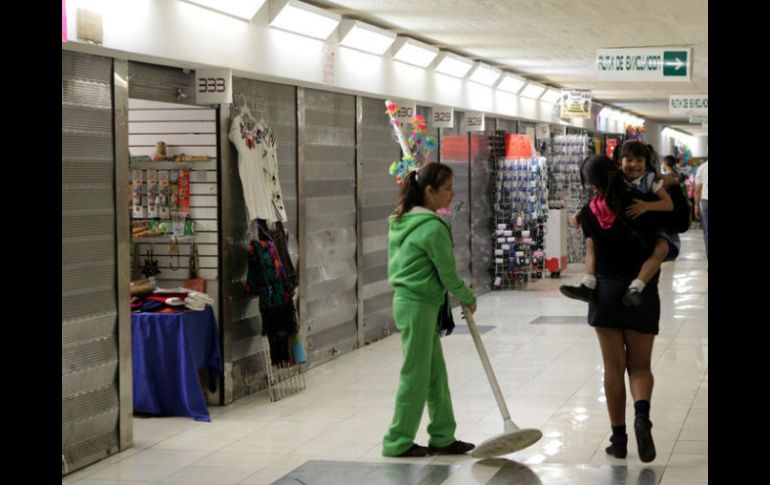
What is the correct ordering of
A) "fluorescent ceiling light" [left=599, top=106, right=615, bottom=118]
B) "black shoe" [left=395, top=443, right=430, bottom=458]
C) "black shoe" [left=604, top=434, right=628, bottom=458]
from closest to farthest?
"black shoe" [left=604, top=434, right=628, bottom=458] < "black shoe" [left=395, top=443, right=430, bottom=458] < "fluorescent ceiling light" [left=599, top=106, right=615, bottom=118]

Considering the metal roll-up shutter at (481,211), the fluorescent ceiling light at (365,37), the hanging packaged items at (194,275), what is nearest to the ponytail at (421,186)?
the hanging packaged items at (194,275)

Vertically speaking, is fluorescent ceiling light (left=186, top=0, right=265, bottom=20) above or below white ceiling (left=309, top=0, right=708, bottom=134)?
below

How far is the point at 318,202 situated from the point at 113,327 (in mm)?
3472

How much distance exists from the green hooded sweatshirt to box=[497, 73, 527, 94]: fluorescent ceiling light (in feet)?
30.6

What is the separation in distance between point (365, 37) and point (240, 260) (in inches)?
109

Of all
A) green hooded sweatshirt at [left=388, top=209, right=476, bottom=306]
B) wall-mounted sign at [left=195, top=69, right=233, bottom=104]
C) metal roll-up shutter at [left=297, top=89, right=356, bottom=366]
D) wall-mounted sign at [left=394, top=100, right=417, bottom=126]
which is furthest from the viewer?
wall-mounted sign at [left=394, top=100, right=417, bottom=126]

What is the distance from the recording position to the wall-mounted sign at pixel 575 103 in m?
17.5

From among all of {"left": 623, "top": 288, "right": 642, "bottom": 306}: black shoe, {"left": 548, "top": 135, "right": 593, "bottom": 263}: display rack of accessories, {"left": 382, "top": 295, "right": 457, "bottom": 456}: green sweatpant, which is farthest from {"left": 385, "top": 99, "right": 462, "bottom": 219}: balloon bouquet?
{"left": 548, "top": 135, "right": 593, "bottom": 263}: display rack of accessories

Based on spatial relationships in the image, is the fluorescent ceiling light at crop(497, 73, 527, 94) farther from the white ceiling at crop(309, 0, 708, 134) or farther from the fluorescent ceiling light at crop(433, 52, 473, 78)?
the fluorescent ceiling light at crop(433, 52, 473, 78)

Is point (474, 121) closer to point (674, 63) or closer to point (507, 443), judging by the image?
point (674, 63)

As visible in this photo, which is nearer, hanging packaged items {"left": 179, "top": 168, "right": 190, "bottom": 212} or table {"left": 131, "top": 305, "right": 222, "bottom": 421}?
table {"left": 131, "top": 305, "right": 222, "bottom": 421}

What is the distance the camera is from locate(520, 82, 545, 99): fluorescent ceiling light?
16.3 metres

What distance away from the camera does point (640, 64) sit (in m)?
11.9
